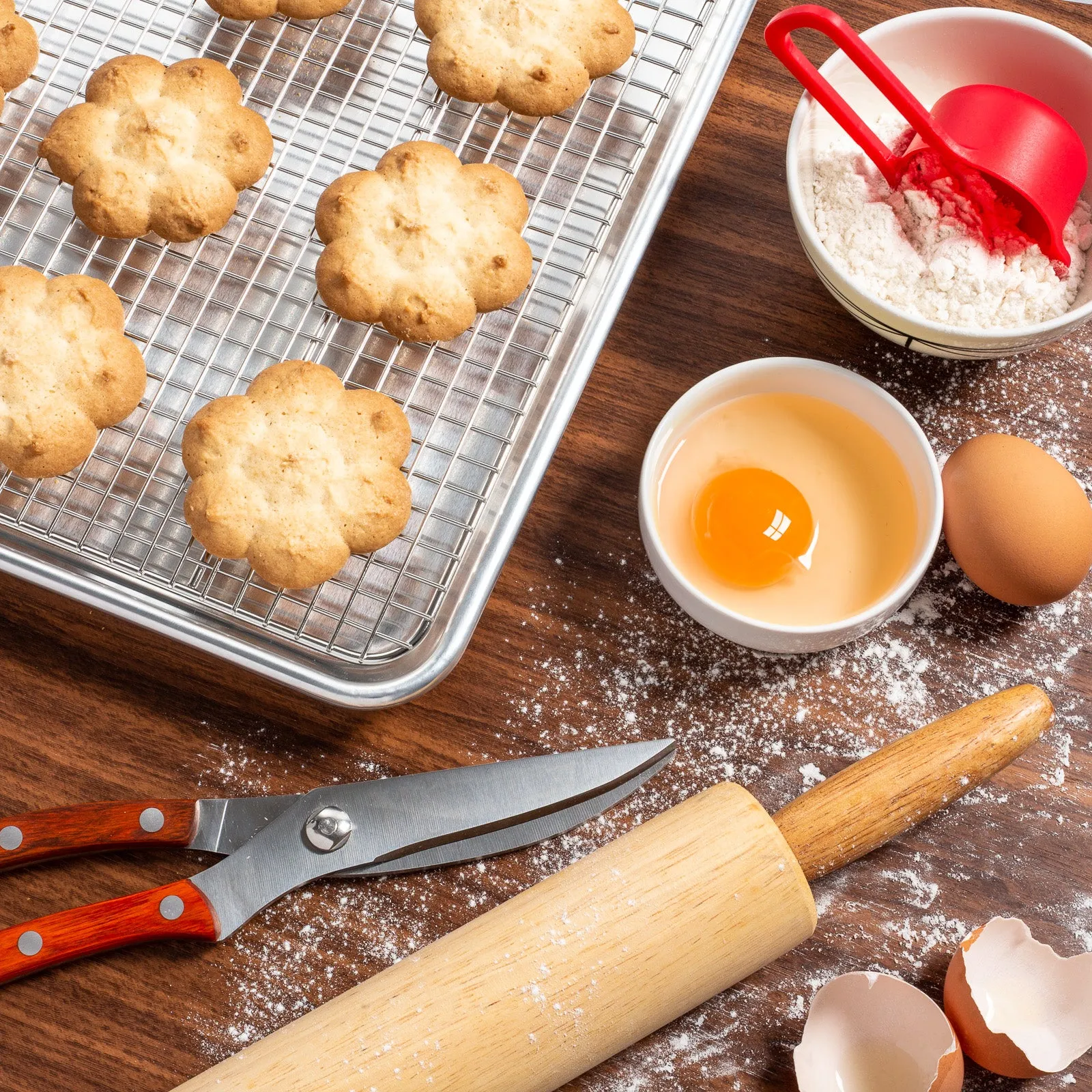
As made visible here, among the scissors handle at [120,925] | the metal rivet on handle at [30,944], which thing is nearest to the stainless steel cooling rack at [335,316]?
the scissors handle at [120,925]

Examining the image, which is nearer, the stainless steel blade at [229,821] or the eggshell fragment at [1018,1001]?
the eggshell fragment at [1018,1001]

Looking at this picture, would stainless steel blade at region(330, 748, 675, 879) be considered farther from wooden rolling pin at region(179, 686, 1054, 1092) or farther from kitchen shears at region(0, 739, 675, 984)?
wooden rolling pin at region(179, 686, 1054, 1092)

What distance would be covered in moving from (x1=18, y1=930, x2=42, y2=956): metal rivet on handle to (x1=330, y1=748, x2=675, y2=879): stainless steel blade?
15.0 inches

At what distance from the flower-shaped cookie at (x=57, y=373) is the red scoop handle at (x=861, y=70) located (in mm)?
949

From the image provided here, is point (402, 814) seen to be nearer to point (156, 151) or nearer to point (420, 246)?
point (420, 246)

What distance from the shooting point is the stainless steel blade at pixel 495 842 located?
1.57 metres

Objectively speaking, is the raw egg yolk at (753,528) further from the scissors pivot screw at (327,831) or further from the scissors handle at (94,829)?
the scissors handle at (94,829)

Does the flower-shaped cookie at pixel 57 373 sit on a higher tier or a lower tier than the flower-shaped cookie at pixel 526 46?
lower

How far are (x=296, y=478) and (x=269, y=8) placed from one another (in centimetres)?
70

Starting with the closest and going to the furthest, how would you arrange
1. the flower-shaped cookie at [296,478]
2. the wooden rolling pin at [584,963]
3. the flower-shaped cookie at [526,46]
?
1. the wooden rolling pin at [584,963]
2. the flower-shaped cookie at [296,478]
3. the flower-shaped cookie at [526,46]

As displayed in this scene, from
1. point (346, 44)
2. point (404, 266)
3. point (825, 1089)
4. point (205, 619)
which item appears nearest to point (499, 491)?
point (404, 266)

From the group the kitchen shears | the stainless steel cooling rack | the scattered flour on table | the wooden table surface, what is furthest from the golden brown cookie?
the kitchen shears

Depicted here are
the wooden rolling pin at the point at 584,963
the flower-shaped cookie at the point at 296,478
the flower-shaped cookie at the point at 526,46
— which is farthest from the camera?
the flower-shaped cookie at the point at 526,46

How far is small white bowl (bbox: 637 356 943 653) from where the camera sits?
147cm
